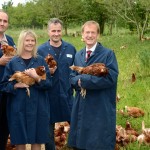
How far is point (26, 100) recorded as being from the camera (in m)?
4.91

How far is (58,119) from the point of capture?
224 inches

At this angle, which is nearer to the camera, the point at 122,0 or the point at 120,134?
the point at 120,134

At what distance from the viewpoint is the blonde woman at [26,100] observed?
4.89 metres

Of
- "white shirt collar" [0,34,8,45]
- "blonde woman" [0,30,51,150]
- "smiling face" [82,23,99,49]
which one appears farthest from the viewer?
"white shirt collar" [0,34,8,45]

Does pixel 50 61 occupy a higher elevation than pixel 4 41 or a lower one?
lower

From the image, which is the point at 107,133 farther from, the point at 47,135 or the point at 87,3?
the point at 87,3

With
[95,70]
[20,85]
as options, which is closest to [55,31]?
[20,85]

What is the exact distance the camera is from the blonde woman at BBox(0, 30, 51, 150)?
4891 mm

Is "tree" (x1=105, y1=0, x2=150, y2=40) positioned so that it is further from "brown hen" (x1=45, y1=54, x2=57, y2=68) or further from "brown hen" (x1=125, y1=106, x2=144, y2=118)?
"brown hen" (x1=45, y1=54, x2=57, y2=68)

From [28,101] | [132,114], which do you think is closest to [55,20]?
[28,101]

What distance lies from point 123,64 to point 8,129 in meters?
9.23

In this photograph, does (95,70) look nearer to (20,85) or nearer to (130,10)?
(20,85)

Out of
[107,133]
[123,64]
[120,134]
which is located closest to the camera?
[107,133]

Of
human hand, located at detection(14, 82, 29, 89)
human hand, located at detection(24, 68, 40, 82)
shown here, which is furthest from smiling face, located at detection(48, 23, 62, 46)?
human hand, located at detection(14, 82, 29, 89)
